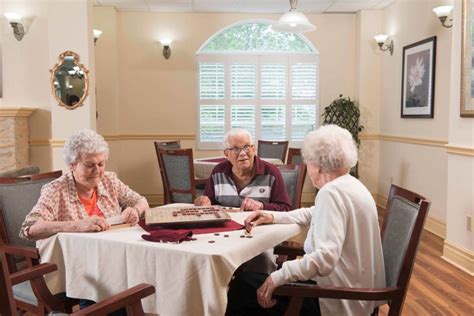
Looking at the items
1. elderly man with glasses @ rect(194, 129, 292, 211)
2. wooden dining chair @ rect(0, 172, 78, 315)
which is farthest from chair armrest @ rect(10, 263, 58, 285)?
elderly man with glasses @ rect(194, 129, 292, 211)

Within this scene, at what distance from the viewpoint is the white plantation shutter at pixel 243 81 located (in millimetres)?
6715

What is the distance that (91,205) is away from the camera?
227 cm

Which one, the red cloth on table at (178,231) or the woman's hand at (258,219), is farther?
the woman's hand at (258,219)

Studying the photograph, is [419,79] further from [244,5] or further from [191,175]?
[191,175]

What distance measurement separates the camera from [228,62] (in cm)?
668

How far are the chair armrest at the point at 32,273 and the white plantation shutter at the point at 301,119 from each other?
535 centimetres

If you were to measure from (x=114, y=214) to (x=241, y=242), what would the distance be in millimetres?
873

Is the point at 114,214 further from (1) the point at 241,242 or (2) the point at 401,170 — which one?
(2) the point at 401,170

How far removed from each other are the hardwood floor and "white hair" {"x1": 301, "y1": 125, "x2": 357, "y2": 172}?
1521 mm

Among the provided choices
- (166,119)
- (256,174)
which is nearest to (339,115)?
(166,119)

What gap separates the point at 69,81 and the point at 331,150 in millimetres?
3824

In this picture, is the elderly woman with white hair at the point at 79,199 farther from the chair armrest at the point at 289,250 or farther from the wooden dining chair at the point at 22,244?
the chair armrest at the point at 289,250

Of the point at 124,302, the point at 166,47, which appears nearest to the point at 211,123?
the point at 166,47

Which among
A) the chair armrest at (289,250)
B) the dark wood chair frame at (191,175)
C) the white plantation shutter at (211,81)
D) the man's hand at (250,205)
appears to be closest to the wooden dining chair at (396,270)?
the chair armrest at (289,250)
